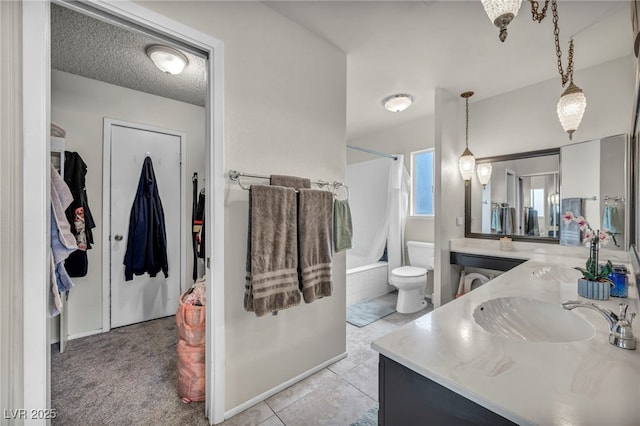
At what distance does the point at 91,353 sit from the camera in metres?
2.10

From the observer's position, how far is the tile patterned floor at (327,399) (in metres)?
1.45

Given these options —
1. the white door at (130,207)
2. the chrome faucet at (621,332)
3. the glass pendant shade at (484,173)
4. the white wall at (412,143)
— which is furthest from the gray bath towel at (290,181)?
the white wall at (412,143)

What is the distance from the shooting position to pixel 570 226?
2320 mm

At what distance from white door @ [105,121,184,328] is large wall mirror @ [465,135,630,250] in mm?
3378

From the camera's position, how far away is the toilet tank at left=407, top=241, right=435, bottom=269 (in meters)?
3.21

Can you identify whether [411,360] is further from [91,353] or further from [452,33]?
[91,353]

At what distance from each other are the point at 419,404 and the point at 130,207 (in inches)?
118

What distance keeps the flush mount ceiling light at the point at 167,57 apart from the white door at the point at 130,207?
3.09 ft

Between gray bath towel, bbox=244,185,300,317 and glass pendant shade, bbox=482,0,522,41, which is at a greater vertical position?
glass pendant shade, bbox=482,0,522,41

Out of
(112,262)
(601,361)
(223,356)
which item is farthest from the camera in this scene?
(112,262)

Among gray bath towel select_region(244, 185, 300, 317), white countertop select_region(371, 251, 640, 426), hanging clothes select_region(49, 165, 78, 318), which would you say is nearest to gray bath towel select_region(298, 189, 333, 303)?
gray bath towel select_region(244, 185, 300, 317)

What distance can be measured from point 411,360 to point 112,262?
293 centimetres

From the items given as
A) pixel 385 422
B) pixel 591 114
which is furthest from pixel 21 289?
pixel 591 114

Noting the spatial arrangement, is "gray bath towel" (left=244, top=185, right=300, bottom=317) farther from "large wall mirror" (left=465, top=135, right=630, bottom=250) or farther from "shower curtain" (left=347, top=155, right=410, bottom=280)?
"large wall mirror" (left=465, top=135, right=630, bottom=250)
